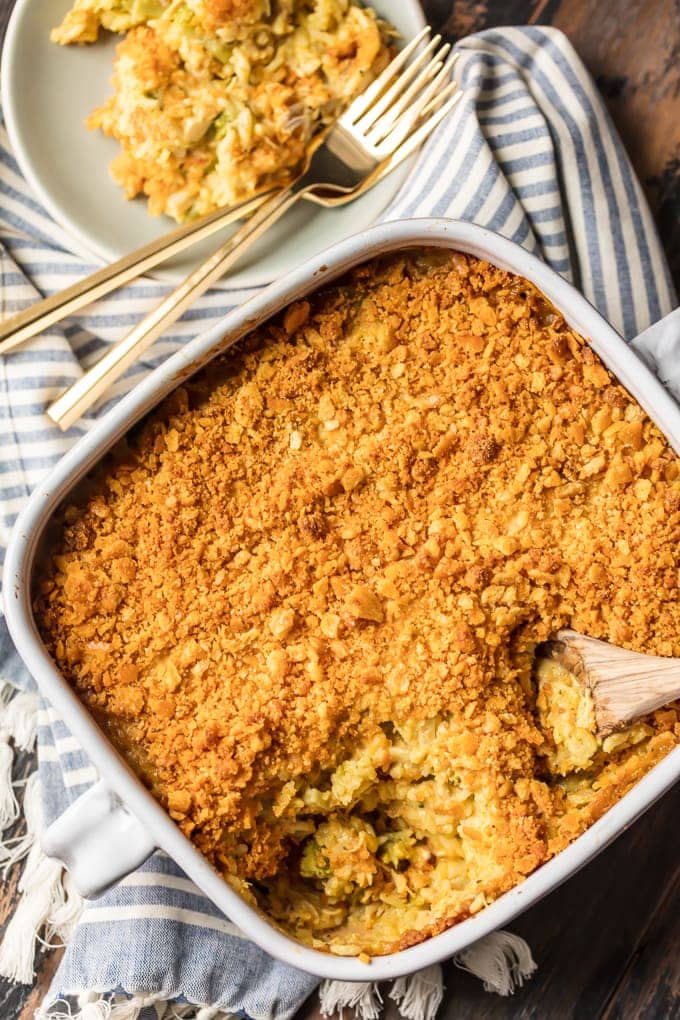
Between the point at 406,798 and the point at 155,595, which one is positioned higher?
the point at 155,595

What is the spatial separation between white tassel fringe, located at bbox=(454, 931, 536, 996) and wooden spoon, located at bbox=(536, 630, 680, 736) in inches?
17.9

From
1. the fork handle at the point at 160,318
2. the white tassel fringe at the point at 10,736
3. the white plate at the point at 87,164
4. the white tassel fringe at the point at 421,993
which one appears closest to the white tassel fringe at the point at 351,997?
the white tassel fringe at the point at 421,993

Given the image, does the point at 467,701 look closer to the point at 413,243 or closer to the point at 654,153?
the point at 413,243

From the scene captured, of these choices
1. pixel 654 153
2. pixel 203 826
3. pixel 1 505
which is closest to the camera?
pixel 203 826

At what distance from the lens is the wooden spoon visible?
→ 1.25m

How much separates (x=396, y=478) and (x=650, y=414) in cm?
34

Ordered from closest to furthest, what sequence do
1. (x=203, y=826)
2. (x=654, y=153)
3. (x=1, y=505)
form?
(x=203, y=826)
(x=1, y=505)
(x=654, y=153)

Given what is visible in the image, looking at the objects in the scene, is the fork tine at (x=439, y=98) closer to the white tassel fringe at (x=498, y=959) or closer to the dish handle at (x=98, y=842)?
the dish handle at (x=98, y=842)

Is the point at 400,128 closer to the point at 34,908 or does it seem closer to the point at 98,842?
the point at 98,842

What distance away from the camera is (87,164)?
159 centimetres

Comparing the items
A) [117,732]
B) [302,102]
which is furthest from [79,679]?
[302,102]

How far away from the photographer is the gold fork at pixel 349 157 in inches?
59.0

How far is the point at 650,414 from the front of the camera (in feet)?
4.32

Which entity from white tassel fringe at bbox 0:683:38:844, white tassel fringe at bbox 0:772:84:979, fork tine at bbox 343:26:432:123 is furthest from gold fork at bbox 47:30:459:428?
white tassel fringe at bbox 0:772:84:979
